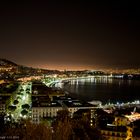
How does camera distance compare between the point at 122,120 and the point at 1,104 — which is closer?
the point at 122,120

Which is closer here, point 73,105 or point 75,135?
point 75,135

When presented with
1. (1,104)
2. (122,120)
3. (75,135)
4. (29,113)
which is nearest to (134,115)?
(122,120)

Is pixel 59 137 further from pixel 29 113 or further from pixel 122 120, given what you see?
pixel 29 113

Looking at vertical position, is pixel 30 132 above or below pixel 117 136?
above

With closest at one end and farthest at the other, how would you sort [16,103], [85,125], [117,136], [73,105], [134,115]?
[85,125] < [117,136] < [134,115] < [73,105] < [16,103]

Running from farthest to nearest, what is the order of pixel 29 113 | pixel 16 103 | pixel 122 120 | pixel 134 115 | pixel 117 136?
pixel 16 103 < pixel 29 113 < pixel 134 115 < pixel 122 120 < pixel 117 136

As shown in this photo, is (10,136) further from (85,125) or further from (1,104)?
(1,104)

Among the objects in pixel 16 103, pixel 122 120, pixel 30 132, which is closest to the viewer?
pixel 30 132

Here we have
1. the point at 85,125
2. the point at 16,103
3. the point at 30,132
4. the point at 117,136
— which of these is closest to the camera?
the point at 30,132

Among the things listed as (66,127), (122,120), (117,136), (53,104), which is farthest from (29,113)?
(66,127)
